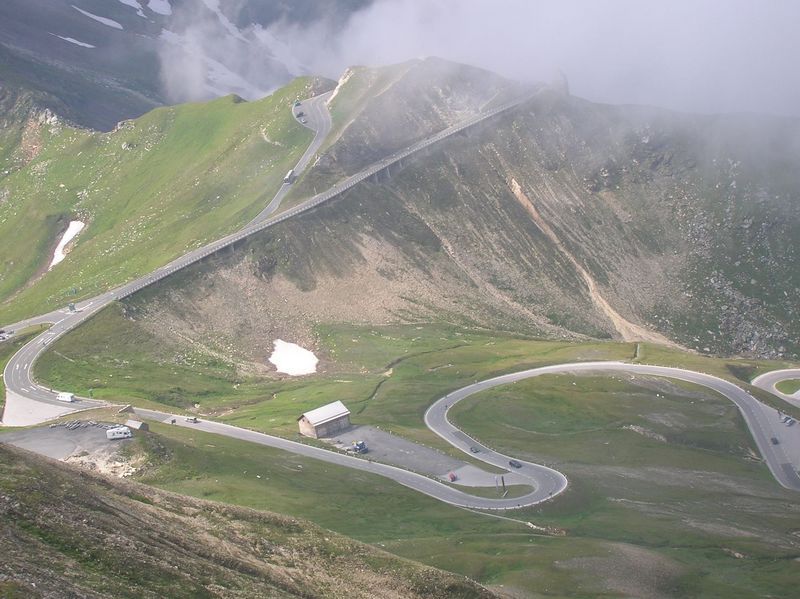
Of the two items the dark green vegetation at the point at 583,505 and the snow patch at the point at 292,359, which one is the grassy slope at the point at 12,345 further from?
the dark green vegetation at the point at 583,505

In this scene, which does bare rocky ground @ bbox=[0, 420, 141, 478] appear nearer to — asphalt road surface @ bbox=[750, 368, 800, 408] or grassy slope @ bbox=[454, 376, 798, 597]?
grassy slope @ bbox=[454, 376, 798, 597]

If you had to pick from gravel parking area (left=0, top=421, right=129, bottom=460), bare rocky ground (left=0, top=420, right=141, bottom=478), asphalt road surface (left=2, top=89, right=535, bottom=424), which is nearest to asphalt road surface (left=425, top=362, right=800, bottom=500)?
bare rocky ground (left=0, top=420, right=141, bottom=478)

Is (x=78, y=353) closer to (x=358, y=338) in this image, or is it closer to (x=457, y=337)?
(x=358, y=338)

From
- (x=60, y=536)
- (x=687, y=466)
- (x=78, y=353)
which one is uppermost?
(x=60, y=536)

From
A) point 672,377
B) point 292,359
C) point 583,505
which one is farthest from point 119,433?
point 672,377

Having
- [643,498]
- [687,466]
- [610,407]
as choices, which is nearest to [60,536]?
[643,498]

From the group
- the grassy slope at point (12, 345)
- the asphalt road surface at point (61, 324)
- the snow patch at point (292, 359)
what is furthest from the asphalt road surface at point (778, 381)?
the grassy slope at point (12, 345)
